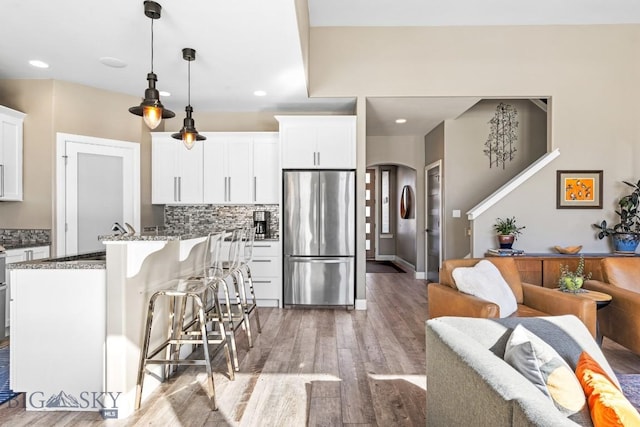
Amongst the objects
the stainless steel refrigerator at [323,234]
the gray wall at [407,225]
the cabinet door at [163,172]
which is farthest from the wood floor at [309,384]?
the gray wall at [407,225]

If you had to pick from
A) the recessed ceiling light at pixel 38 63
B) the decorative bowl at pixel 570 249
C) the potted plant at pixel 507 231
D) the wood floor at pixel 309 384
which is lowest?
the wood floor at pixel 309 384

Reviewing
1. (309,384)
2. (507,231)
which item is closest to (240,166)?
(309,384)

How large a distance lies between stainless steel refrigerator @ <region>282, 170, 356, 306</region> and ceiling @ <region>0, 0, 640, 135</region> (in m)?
1.17

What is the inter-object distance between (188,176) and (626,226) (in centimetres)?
567

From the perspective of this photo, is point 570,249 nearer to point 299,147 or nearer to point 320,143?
point 320,143

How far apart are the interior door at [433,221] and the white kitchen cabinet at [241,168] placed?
2.94 metres

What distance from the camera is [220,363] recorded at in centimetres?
296

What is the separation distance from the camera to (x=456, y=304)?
2730 millimetres

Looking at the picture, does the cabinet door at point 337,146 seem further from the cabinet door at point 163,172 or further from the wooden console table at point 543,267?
the wooden console table at point 543,267

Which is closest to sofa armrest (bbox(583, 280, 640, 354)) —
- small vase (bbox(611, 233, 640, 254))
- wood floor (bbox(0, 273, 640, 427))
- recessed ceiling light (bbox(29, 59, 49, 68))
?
wood floor (bbox(0, 273, 640, 427))

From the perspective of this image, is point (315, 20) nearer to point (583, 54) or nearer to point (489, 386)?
point (583, 54)

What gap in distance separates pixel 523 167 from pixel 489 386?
5751 mm

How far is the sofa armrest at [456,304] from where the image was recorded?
245cm

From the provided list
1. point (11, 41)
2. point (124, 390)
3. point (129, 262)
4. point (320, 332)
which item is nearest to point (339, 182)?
point (320, 332)
